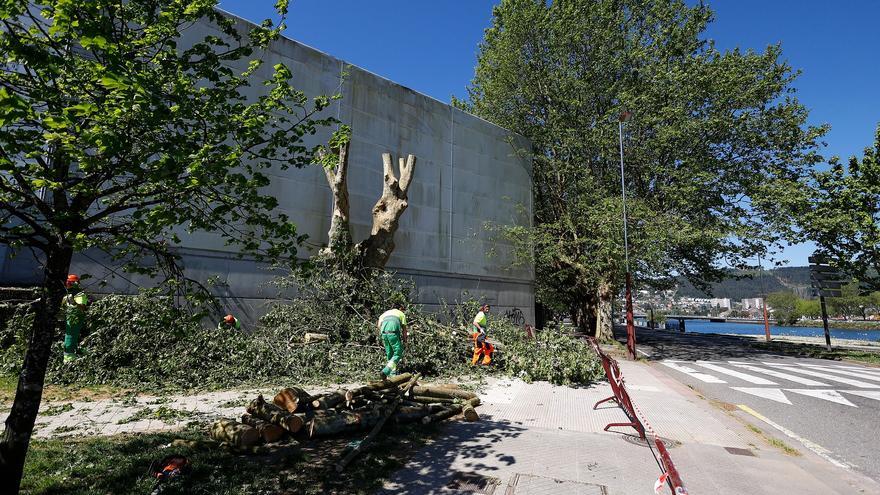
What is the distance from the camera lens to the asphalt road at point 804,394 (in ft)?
19.3

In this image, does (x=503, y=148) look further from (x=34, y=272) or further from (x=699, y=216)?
(x=34, y=272)

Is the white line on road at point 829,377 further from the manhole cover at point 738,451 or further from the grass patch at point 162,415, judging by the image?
the grass patch at point 162,415

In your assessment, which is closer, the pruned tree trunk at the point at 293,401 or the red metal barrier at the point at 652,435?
the red metal barrier at the point at 652,435

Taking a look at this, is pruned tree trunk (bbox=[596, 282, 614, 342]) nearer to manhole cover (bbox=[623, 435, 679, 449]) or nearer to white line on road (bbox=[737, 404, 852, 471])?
white line on road (bbox=[737, 404, 852, 471])

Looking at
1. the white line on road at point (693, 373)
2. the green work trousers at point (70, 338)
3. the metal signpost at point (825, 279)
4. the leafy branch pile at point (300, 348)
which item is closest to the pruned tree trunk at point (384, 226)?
the leafy branch pile at point (300, 348)

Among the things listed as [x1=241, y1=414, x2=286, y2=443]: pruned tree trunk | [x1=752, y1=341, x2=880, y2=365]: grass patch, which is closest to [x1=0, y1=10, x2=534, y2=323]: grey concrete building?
[x1=241, y1=414, x2=286, y2=443]: pruned tree trunk

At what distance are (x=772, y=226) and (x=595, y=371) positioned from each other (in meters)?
11.5

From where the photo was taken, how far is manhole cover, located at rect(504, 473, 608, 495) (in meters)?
3.86

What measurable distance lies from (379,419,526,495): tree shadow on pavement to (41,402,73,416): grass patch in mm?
4997

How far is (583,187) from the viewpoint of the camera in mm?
18094

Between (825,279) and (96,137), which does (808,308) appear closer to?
(825,279)

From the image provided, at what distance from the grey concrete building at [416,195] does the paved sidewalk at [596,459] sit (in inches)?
333

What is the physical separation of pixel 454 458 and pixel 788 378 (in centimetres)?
1119

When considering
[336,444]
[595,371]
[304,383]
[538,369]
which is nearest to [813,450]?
[595,371]
